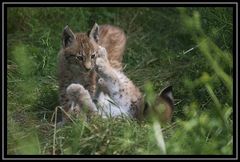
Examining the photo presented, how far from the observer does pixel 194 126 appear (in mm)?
5574

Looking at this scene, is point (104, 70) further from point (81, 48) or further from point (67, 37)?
point (67, 37)

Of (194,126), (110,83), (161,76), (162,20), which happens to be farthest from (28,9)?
(194,126)

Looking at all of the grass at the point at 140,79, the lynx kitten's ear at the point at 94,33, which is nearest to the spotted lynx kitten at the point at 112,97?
the grass at the point at 140,79

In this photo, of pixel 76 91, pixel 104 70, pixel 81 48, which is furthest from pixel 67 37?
pixel 76 91

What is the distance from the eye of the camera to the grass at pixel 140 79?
5516 mm

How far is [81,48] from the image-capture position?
7129mm

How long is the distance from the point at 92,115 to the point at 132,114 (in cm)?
51

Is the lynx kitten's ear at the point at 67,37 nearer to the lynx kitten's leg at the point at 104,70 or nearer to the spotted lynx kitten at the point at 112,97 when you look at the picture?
the spotted lynx kitten at the point at 112,97

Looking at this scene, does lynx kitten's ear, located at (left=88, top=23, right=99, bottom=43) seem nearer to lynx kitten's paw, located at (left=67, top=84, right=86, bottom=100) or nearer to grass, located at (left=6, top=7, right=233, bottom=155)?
grass, located at (left=6, top=7, right=233, bottom=155)

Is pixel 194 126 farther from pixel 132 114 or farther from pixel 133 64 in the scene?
pixel 133 64

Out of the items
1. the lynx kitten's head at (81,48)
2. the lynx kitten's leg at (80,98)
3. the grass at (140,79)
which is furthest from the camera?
the lynx kitten's head at (81,48)

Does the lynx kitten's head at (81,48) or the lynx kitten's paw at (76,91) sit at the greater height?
the lynx kitten's head at (81,48)

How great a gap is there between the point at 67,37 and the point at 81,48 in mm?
211
